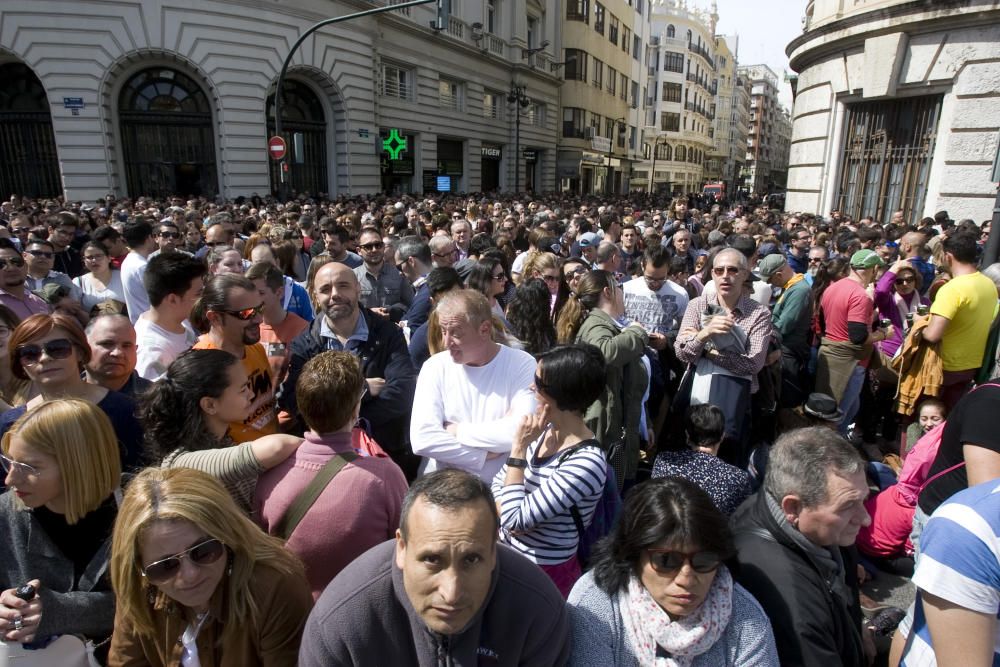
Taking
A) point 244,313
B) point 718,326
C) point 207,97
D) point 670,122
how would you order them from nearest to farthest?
point 244,313
point 718,326
point 207,97
point 670,122

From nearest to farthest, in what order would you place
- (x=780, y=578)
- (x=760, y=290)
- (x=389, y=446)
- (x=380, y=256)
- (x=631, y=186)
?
1. (x=780, y=578)
2. (x=389, y=446)
3. (x=760, y=290)
4. (x=380, y=256)
5. (x=631, y=186)

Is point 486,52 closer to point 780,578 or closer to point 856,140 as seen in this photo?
point 856,140

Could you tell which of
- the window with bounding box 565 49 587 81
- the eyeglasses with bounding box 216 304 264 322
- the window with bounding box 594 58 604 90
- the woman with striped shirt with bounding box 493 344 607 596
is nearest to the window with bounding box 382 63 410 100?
the window with bounding box 565 49 587 81

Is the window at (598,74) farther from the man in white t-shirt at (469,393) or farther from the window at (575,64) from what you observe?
the man in white t-shirt at (469,393)

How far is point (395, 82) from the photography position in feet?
84.0

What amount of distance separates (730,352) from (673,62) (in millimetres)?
67947

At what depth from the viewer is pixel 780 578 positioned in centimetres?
188

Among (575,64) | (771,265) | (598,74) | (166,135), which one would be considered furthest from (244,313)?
(598,74)

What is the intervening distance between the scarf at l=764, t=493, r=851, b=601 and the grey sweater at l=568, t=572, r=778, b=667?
31 cm

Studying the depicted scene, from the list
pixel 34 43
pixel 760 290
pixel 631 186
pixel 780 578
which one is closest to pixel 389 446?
pixel 780 578

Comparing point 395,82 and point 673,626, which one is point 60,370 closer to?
point 673,626

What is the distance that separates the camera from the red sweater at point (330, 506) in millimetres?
2078

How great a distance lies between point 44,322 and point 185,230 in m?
6.97

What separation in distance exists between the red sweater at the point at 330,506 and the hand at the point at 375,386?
3.88 feet
